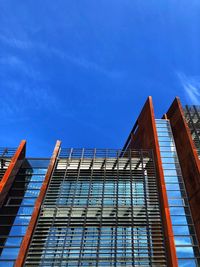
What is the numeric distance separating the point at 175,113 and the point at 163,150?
12.6ft

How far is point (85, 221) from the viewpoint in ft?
38.5

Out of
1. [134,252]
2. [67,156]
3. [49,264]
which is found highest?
[67,156]

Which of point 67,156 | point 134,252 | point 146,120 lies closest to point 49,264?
point 134,252

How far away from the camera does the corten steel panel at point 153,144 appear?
32.4 feet

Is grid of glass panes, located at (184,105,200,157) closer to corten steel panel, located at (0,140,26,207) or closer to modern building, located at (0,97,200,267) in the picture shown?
modern building, located at (0,97,200,267)

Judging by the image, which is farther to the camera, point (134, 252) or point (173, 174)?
point (173, 174)

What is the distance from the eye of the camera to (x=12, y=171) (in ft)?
46.2

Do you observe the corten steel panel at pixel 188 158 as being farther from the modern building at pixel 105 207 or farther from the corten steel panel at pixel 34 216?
the corten steel panel at pixel 34 216

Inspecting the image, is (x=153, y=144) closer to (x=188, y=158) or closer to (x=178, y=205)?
(x=188, y=158)

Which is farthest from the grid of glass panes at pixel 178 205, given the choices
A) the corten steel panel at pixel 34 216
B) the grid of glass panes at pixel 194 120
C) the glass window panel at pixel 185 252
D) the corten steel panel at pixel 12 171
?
the corten steel panel at pixel 12 171

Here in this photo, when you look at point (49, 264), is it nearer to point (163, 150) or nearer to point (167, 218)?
point (167, 218)

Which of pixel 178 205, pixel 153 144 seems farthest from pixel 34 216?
pixel 153 144

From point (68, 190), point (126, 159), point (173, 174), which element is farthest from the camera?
point (126, 159)

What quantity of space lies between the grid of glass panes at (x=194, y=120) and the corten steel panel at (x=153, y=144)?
10.4 feet
